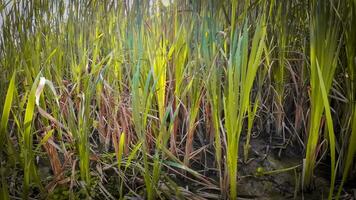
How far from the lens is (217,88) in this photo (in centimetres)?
Result: 86

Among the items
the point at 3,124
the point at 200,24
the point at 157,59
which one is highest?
the point at 200,24

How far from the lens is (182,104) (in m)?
0.99

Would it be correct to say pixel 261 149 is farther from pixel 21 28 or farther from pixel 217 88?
pixel 21 28

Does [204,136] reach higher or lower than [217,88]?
lower

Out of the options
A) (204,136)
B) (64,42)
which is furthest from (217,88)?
(64,42)

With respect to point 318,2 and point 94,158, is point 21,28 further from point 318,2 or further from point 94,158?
point 318,2

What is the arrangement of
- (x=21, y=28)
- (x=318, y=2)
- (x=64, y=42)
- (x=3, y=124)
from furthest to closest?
(x=64, y=42), (x=21, y=28), (x=318, y=2), (x=3, y=124)

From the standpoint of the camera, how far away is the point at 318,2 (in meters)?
0.76

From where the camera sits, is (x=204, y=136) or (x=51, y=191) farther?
(x=204, y=136)

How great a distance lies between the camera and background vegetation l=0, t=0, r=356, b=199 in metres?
0.77

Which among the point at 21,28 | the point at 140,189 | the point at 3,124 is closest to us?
the point at 3,124

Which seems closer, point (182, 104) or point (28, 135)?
point (28, 135)

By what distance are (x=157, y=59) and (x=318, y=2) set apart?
1.63 ft

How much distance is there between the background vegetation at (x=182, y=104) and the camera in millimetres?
773
